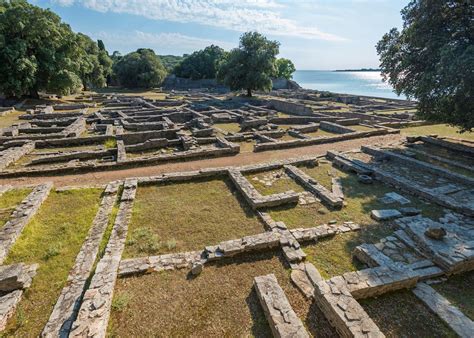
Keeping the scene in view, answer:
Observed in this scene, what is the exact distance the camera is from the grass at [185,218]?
7.02 metres

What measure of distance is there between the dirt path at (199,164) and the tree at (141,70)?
4859 centimetres

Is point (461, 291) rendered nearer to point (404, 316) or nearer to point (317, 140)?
point (404, 316)

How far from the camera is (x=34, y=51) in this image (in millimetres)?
29906

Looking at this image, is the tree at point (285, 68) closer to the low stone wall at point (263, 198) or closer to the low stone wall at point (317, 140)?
the low stone wall at point (317, 140)

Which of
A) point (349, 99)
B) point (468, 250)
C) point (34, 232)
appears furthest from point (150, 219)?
point (349, 99)

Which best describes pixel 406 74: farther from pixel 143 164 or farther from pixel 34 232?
pixel 34 232

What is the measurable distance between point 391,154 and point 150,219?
41.3ft

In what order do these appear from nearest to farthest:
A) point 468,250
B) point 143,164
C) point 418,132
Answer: point 468,250 < point 143,164 < point 418,132

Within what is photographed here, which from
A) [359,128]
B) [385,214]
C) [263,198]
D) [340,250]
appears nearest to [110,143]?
[263,198]

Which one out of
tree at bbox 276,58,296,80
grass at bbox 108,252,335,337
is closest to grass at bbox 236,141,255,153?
grass at bbox 108,252,335,337

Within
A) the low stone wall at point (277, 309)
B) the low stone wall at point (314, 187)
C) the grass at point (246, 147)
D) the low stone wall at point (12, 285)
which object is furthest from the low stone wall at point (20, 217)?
the grass at point (246, 147)

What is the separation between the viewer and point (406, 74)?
46.1 ft

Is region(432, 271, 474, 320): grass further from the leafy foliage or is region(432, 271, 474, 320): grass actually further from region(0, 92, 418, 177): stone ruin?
the leafy foliage

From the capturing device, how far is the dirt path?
11.2 m
